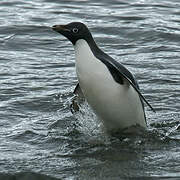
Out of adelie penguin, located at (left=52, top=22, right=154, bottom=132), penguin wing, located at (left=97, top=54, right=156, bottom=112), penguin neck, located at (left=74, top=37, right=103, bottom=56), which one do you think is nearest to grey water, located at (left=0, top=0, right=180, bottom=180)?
adelie penguin, located at (left=52, top=22, right=154, bottom=132)

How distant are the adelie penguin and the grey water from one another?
1.21ft

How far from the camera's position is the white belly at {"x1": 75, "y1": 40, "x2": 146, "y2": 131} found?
722cm

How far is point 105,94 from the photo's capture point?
7352 millimetres

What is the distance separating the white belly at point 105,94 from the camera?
722cm

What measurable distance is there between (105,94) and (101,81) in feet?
0.55

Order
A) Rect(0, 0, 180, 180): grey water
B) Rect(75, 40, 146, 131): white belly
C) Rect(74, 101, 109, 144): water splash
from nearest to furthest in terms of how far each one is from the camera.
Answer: Rect(0, 0, 180, 180): grey water < Rect(75, 40, 146, 131): white belly < Rect(74, 101, 109, 144): water splash

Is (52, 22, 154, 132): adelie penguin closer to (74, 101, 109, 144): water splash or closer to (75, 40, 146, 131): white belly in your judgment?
(75, 40, 146, 131): white belly

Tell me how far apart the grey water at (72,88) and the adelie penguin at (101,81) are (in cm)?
37

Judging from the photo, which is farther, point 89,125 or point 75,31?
point 89,125

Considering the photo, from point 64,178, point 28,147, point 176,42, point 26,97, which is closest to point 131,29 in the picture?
point 176,42

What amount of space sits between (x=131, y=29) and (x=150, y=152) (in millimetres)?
5581

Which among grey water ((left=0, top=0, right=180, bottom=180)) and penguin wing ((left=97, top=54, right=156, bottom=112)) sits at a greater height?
penguin wing ((left=97, top=54, right=156, bottom=112))

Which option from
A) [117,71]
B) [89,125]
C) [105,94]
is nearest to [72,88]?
[89,125]

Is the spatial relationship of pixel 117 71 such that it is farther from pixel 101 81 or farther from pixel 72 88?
pixel 72 88
